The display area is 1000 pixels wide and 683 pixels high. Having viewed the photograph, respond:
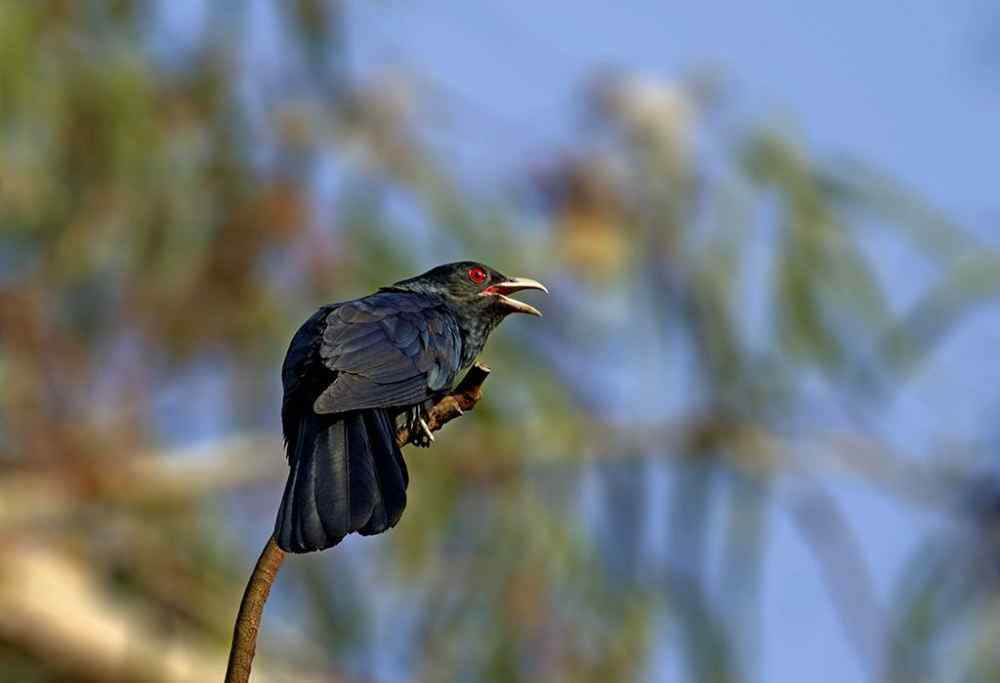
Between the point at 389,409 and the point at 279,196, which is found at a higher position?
the point at 279,196

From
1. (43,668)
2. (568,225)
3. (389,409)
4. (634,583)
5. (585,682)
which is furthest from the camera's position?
(43,668)

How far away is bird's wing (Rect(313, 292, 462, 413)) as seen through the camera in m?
3.24

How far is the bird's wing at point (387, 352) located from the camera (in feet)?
10.6

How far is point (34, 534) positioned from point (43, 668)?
30.8 inches

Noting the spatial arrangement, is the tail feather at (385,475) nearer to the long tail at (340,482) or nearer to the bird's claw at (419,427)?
the long tail at (340,482)

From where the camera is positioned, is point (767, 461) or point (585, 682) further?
point (767, 461)

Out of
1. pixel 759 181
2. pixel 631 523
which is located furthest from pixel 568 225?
pixel 631 523

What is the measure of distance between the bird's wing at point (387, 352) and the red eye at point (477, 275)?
24 cm

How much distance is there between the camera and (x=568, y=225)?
8.08m

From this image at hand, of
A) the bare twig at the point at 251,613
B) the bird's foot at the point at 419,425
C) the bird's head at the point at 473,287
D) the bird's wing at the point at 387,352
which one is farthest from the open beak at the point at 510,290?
the bare twig at the point at 251,613

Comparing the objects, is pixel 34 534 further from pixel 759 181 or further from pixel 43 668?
pixel 759 181

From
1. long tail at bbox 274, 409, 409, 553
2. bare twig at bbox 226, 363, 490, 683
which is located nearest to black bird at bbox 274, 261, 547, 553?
long tail at bbox 274, 409, 409, 553

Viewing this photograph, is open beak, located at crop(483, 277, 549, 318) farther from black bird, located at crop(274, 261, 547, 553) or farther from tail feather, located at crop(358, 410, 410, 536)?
tail feather, located at crop(358, 410, 410, 536)

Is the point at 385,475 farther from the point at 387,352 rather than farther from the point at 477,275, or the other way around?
the point at 477,275
